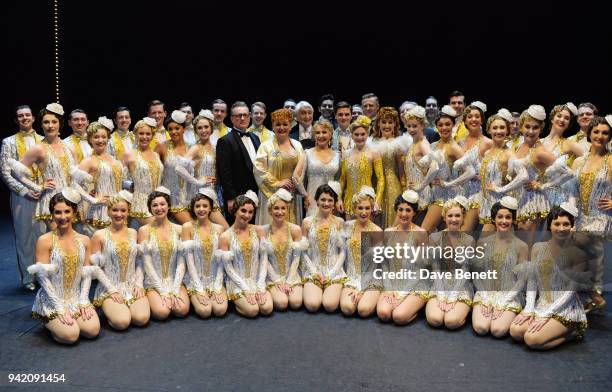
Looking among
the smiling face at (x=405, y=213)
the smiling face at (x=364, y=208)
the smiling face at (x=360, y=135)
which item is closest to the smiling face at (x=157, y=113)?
the smiling face at (x=360, y=135)

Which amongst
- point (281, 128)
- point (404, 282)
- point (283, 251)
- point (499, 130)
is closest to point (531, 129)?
point (499, 130)

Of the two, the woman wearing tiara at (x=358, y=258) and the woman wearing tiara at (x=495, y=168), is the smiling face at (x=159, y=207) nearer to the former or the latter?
the woman wearing tiara at (x=358, y=258)

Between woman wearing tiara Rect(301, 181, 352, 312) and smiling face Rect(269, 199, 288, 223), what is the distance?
0.19 m

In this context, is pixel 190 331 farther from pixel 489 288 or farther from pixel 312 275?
pixel 489 288

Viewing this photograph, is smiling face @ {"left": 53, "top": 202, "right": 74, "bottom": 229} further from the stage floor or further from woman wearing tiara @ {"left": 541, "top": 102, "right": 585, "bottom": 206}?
woman wearing tiara @ {"left": 541, "top": 102, "right": 585, "bottom": 206}

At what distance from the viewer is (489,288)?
4211 millimetres

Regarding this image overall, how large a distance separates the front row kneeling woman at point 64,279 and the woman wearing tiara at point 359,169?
1969 mm

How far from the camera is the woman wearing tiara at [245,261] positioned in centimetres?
443

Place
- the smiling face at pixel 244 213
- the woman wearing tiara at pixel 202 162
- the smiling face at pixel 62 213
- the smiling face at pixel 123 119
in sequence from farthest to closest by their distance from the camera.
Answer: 1. the smiling face at pixel 123 119
2. the woman wearing tiara at pixel 202 162
3. the smiling face at pixel 244 213
4. the smiling face at pixel 62 213

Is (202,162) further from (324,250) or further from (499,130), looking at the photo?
(499,130)

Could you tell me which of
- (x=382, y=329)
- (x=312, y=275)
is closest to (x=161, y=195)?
(x=312, y=275)

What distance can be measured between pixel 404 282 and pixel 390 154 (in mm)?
1148

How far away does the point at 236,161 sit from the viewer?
5.30m

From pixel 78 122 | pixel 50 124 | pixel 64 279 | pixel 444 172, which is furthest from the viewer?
pixel 78 122
